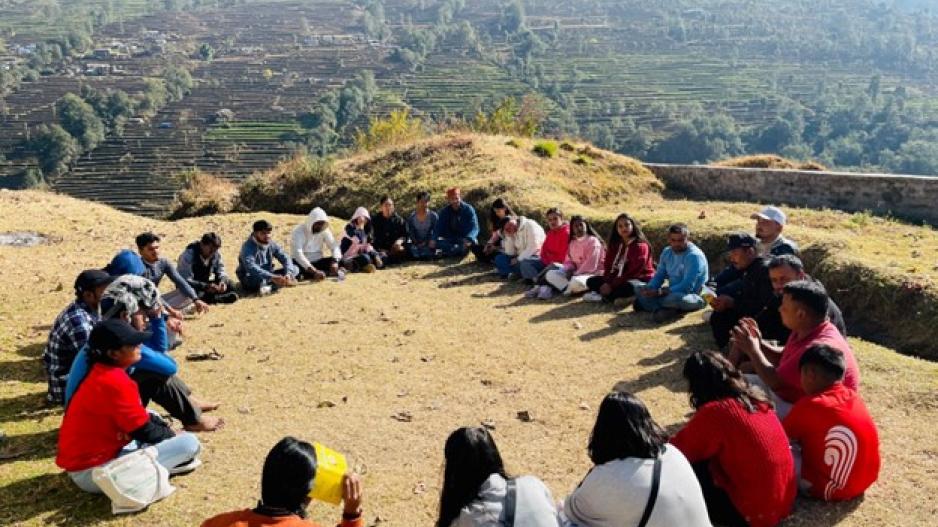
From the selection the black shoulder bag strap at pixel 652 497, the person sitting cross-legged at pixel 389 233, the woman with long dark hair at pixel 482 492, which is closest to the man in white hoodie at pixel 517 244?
the person sitting cross-legged at pixel 389 233

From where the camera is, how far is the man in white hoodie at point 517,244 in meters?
11.6

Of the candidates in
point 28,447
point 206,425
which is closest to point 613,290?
point 206,425

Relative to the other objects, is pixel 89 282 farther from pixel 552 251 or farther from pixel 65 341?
pixel 552 251

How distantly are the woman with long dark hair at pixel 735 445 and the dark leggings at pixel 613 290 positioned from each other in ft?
17.9

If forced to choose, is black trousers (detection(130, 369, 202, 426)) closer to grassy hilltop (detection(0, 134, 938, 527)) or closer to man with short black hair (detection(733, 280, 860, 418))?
grassy hilltop (detection(0, 134, 938, 527))

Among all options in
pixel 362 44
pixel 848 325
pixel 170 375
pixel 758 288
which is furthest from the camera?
pixel 362 44

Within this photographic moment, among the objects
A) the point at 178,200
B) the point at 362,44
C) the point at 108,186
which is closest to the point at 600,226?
the point at 178,200

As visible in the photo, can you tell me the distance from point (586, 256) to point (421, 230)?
3602 millimetres

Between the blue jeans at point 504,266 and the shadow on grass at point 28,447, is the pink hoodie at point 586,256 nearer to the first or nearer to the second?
the blue jeans at point 504,266

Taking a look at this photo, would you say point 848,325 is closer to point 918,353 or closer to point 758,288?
point 918,353

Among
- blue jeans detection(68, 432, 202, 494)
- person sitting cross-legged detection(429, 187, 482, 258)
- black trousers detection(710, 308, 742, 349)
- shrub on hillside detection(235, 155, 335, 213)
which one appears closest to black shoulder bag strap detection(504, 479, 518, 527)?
blue jeans detection(68, 432, 202, 494)

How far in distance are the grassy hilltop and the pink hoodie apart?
1.95ft

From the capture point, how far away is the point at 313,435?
21.1ft

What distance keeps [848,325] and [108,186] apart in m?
64.9
